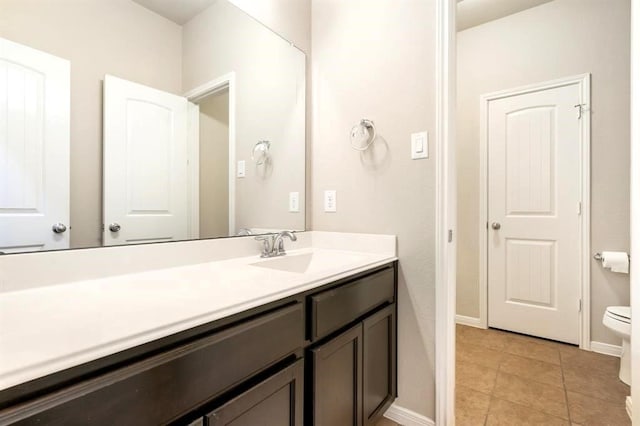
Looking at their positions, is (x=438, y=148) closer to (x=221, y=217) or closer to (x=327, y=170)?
(x=327, y=170)

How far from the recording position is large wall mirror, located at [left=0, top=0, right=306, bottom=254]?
85 cm

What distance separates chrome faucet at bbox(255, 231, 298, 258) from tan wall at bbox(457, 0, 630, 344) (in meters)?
1.99

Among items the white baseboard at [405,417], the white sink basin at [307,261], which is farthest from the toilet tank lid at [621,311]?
the white sink basin at [307,261]

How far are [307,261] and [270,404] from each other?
79 cm

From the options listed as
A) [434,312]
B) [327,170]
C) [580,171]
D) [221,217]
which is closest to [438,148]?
[327,170]

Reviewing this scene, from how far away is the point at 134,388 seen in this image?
1.79 ft

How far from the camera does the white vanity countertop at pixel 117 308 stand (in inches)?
18.9

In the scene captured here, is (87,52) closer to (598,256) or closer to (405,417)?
(405,417)

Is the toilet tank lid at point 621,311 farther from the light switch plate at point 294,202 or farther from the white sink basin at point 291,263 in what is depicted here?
the light switch plate at point 294,202

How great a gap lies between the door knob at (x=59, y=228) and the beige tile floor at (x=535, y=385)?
6.08ft

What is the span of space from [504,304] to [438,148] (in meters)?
1.97

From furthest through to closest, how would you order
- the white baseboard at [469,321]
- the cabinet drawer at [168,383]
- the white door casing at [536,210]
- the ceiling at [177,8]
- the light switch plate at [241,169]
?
the white baseboard at [469,321], the white door casing at [536,210], the light switch plate at [241,169], the ceiling at [177,8], the cabinet drawer at [168,383]

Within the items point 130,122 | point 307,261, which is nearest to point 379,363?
point 307,261

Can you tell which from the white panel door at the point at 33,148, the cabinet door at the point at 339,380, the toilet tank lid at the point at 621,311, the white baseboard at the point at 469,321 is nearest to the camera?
the white panel door at the point at 33,148
